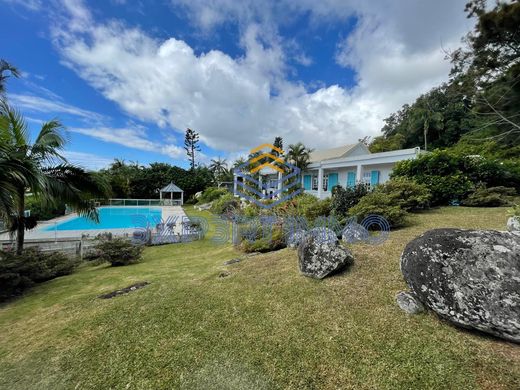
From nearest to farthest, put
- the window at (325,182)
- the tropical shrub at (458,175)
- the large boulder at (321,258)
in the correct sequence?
the large boulder at (321,258), the tropical shrub at (458,175), the window at (325,182)

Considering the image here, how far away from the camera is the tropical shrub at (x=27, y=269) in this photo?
5461mm

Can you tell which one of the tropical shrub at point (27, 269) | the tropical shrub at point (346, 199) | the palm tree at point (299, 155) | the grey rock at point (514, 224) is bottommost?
the tropical shrub at point (27, 269)

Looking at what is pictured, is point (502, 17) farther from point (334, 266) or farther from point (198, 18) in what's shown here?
point (334, 266)

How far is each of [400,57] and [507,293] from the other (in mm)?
10493

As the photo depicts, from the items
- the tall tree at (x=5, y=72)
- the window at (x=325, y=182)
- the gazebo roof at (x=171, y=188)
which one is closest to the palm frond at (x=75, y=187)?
the tall tree at (x=5, y=72)

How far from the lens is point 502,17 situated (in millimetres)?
9945

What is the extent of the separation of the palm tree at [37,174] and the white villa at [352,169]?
12.1m

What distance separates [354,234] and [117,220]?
21.5 metres

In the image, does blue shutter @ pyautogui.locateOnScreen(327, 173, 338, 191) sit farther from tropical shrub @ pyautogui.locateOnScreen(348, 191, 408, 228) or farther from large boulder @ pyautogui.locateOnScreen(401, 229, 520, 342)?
large boulder @ pyautogui.locateOnScreen(401, 229, 520, 342)

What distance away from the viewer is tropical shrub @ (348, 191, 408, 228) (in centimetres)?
659

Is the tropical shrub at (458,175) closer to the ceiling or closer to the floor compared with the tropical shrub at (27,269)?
closer to the ceiling

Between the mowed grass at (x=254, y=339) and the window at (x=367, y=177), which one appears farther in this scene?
the window at (x=367, y=177)

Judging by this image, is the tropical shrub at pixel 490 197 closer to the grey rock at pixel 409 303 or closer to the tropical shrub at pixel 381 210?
the tropical shrub at pixel 381 210

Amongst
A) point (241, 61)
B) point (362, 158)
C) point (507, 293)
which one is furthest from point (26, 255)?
point (362, 158)
